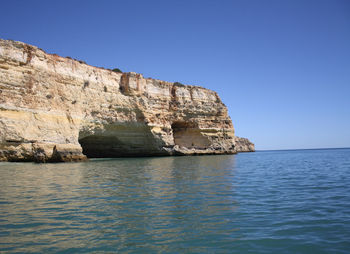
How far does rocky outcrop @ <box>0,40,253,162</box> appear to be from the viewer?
1981cm

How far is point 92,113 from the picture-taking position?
26.9m

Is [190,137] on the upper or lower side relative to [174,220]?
upper

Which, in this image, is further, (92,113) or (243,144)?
(243,144)

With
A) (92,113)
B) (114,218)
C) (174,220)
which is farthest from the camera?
(92,113)

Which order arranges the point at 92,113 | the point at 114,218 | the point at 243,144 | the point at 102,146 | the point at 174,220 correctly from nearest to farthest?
the point at 174,220 → the point at 114,218 → the point at 92,113 → the point at 102,146 → the point at 243,144

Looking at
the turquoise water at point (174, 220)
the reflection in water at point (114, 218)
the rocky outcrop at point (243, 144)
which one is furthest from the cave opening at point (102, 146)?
the rocky outcrop at point (243, 144)

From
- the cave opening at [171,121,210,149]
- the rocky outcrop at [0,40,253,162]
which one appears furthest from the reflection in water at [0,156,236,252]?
the cave opening at [171,121,210,149]

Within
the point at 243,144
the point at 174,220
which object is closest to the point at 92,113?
the point at 174,220

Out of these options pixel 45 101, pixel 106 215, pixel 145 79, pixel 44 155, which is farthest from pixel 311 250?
pixel 145 79

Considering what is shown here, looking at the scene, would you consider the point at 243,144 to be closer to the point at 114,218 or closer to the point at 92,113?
the point at 92,113

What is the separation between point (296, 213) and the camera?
5.53 m

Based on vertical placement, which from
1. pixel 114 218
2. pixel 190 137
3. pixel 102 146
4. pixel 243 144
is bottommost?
pixel 114 218

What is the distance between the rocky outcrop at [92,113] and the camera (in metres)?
19.8

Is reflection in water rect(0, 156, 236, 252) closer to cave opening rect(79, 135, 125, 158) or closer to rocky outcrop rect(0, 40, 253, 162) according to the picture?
rocky outcrop rect(0, 40, 253, 162)
